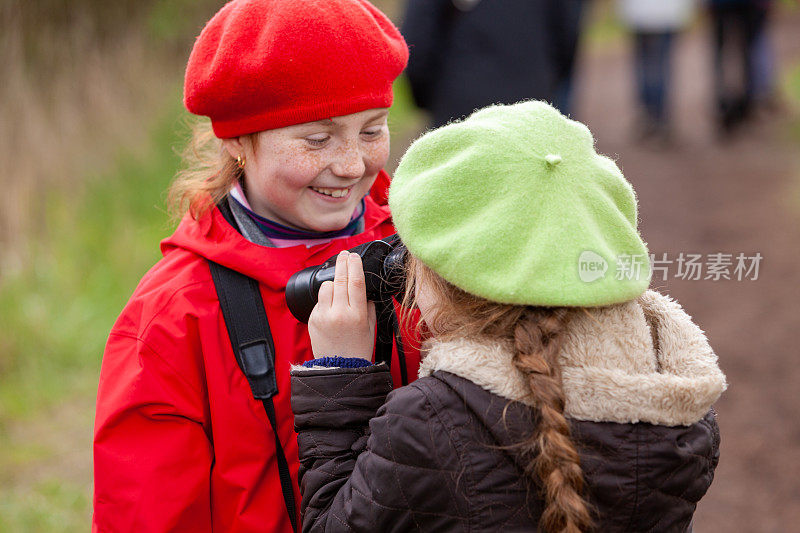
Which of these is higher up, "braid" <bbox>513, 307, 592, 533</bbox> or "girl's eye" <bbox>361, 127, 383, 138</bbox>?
"girl's eye" <bbox>361, 127, 383, 138</bbox>

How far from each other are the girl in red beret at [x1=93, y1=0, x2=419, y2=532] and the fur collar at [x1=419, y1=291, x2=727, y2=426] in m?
0.51

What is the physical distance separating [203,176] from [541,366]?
45.1 inches

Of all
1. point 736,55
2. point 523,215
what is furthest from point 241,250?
point 736,55

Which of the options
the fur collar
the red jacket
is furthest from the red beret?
the fur collar

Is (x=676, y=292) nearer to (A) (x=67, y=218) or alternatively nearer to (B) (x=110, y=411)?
(A) (x=67, y=218)

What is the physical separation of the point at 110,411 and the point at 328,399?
1.57ft

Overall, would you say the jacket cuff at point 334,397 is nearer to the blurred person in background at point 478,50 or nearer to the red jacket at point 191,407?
the red jacket at point 191,407

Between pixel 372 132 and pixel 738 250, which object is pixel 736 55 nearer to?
pixel 738 250

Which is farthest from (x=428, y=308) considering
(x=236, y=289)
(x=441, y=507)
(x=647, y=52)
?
(x=647, y=52)

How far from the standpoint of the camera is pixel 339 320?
5.93 ft

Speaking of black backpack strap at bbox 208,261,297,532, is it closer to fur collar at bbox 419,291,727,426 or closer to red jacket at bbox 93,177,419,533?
red jacket at bbox 93,177,419,533

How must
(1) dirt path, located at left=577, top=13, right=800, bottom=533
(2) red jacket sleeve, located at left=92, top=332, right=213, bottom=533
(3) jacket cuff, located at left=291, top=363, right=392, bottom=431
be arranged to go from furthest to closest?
1. (1) dirt path, located at left=577, top=13, right=800, bottom=533
2. (2) red jacket sleeve, located at left=92, top=332, right=213, bottom=533
3. (3) jacket cuff, located at left=291, top=363, right=392, bottom=431

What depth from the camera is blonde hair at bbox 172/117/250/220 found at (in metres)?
2.16

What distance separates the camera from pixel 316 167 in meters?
2.05
